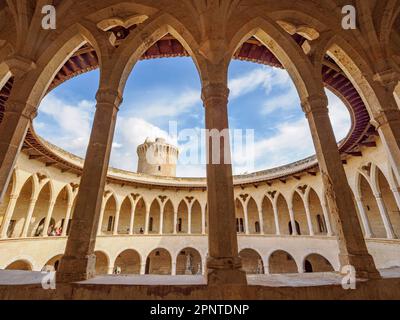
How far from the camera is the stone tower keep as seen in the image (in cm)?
3011

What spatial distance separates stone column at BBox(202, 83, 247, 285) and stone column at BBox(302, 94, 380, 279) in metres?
1.73

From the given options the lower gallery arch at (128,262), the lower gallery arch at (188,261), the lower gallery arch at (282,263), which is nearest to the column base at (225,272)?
the lower gallery arch at (188,261)

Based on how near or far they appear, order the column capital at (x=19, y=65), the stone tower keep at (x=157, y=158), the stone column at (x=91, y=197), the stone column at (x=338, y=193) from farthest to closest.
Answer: the stone tower keep at (x=157, y=158)
the column capital at (x=19, y=65)
the stone column at (x=338, y=193)
the stone column at (x=91, y=197)

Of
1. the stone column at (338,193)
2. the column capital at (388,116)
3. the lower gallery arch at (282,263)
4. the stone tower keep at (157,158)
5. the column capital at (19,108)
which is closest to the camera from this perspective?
the stone column at (338,193)

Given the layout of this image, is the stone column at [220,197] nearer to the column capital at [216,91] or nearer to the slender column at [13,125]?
the column capital at [216,91]

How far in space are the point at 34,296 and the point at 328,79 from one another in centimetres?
905

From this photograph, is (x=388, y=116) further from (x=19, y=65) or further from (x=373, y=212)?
(x=373, y=212)

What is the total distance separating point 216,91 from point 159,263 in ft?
69.2

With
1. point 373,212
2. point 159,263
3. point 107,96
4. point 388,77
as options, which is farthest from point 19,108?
point 159,263

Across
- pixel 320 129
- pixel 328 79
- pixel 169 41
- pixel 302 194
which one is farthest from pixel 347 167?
pixel 169 41

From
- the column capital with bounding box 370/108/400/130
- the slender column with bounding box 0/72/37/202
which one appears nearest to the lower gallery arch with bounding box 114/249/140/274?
the slender column with bounding box 0/72/37/202

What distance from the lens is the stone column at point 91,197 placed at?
9.28ft

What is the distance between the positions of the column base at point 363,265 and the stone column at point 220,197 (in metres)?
1.70
